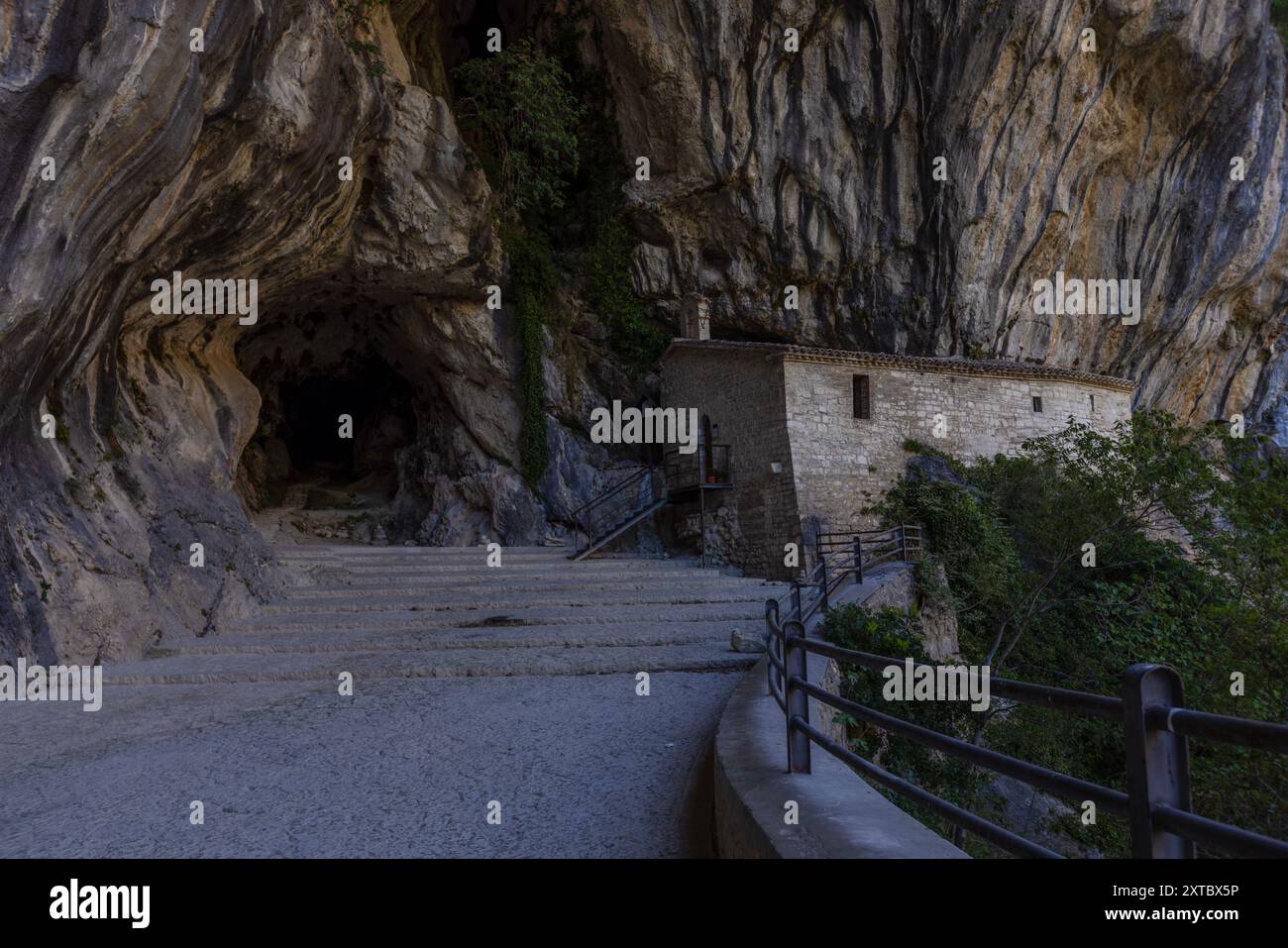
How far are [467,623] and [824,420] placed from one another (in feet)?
36.6

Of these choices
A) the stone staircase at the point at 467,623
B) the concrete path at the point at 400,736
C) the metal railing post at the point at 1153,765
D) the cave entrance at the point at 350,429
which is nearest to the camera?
the metal railing post at the point at 1153,765

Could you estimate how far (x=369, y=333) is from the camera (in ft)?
73.9

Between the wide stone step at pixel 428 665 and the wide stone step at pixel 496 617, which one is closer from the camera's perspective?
the wide stone step at pixel 428 665

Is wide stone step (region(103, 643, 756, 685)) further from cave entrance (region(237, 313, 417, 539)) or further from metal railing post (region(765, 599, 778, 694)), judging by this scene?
cave entrance (region(237, 313, 417, 539))

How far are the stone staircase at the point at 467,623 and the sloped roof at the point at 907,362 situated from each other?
6269mm

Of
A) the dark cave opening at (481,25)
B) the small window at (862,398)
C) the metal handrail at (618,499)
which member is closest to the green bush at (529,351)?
the metal handrail at (618,499)

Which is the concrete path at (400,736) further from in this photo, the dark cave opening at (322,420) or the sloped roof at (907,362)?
the dark cave opening at (322,420)

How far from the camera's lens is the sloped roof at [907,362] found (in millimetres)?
19234

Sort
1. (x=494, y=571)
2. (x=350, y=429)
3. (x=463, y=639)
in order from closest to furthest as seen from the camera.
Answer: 1. (x=463, y=639)
2. (x=494, y=571)
3. (x=350, y=429)

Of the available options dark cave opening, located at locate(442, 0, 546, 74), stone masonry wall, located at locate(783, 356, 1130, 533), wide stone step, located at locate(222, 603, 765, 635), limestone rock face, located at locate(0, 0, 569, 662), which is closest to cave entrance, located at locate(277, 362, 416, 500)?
limestone rock face, located at locate(0, 0, 569, 662)

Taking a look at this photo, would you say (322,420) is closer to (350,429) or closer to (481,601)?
(350,429)

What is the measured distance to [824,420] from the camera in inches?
762

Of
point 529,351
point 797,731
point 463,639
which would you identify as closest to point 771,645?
point 797,731

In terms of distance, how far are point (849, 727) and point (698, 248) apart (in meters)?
17.6
